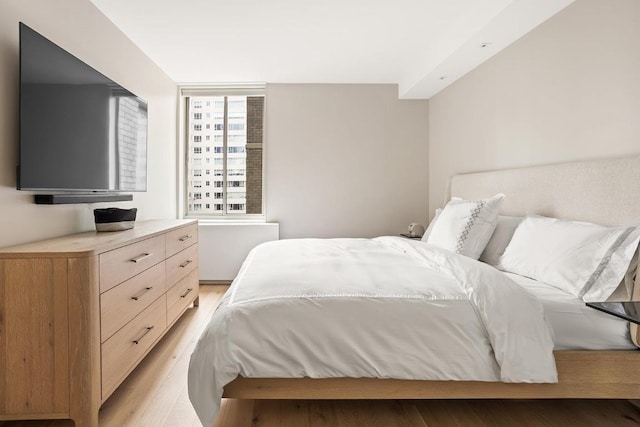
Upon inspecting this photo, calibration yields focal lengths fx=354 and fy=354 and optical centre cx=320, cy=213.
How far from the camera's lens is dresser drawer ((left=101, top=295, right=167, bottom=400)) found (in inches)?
65.7

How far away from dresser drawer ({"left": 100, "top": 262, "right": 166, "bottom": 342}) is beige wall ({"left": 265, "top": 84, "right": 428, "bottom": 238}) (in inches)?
83.9

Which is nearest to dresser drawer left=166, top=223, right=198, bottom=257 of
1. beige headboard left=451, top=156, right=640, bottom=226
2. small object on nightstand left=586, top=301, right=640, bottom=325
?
small object on nightstand left=586, top=301, right=640, bottom=325

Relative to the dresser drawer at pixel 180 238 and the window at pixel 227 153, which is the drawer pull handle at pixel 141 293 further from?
the window at pixel 227 153

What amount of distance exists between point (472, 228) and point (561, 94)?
1027 mm

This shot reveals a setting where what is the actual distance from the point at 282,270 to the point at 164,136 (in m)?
2.73

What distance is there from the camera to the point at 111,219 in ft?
7.27

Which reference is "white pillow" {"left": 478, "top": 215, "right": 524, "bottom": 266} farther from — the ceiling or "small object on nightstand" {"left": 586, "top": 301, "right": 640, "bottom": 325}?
the ceiling

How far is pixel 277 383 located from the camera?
5.04 feet

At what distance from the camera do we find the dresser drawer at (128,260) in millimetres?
1662

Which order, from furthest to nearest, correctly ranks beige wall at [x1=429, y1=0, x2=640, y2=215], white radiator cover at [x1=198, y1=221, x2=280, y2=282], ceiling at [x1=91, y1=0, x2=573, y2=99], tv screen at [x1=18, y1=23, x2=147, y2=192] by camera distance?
white radiator cover at [x1=198, y1=221, x2=280, y2=282]
ceiling at [x1=91, y1=0, x2=573, y2=99]
beige wall at [x1=429, y1=0, x2=640, y2=215]
tv screen at [x1=18, y1=23, x2=147, y2=192]

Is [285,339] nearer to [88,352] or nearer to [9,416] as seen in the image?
[88,352]

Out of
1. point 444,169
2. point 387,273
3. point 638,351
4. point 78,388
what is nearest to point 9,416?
point 78,388

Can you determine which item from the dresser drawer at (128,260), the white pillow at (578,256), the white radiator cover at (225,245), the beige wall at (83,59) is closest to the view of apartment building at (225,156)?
the white radiator cover at (225,245)

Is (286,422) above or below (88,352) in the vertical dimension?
below
